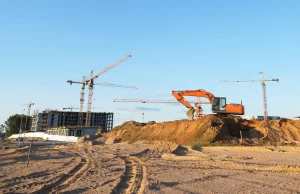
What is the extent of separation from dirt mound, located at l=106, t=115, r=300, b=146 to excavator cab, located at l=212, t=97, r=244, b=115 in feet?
4.98

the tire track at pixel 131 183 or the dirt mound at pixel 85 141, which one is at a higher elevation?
the dirt mound at pixel 85 141

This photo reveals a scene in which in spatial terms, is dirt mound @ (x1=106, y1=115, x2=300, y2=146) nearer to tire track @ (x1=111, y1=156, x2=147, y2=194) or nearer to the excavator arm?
the excavator arm

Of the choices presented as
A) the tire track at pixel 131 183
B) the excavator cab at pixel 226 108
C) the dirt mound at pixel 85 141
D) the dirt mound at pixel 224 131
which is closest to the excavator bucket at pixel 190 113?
the dirt mound at pixel 224 131

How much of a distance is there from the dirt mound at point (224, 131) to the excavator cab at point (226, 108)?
1.52 metres

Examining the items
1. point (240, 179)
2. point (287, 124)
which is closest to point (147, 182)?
point (240, 179)

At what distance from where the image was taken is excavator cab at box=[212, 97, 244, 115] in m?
42.1

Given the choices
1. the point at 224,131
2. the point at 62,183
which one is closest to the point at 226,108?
the point at 224,131

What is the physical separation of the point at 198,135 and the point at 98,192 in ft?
87.6

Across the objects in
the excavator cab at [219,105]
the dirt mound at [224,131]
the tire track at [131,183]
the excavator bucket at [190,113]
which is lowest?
the tire track at [131,183]

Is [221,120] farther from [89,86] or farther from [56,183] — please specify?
[89,86]

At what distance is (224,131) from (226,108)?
6313 millimetres

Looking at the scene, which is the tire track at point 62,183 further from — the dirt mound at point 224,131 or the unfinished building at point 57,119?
the unfinished building at point 57,119

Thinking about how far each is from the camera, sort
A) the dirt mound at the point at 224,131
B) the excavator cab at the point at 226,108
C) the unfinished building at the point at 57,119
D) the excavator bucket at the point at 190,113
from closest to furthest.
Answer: the dirt mound at the point at 224,131 → the excavator cab at the point at 226,108 → the excavator bucket at the point at 190,113 → the unfinished building at the point at 57,119

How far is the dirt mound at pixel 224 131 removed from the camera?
116 feet
